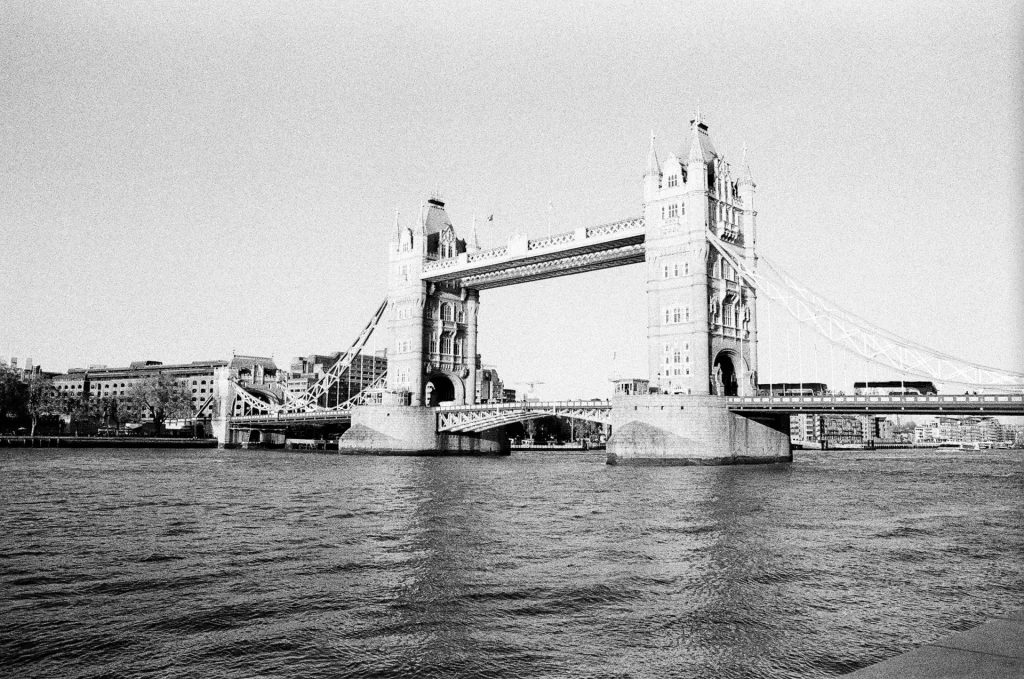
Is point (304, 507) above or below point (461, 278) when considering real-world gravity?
below

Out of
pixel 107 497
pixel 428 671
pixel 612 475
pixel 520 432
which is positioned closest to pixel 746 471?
pixel 612 475

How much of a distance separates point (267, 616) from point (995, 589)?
12.9m

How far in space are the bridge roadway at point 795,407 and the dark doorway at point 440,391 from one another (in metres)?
7.82

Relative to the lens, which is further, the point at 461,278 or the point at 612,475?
the point at 461,278

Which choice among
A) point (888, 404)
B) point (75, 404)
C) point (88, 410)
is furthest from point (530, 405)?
point (88, 410)

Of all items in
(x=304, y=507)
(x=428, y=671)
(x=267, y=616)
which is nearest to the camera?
(x=428, y=671)

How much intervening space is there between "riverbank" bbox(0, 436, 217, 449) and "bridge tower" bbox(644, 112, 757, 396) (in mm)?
70957

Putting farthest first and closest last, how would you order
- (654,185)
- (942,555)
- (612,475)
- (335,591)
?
(654,185), (612,475), (942,555), (335,591)

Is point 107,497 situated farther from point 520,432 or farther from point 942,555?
point 520,432

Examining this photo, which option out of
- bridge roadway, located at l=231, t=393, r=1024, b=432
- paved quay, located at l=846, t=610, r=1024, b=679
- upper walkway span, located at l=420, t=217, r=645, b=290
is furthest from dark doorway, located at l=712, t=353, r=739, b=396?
paved quay, located at l=846, t=610, r=1024, b=679

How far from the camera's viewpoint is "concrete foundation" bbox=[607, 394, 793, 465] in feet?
188

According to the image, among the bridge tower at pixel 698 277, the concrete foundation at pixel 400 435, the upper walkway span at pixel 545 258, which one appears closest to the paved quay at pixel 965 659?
the bridge tower at pixel 698 277

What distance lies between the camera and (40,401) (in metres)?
109

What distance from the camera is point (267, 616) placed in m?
13.3
